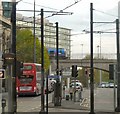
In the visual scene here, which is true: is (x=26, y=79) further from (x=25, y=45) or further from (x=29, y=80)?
(x=25, y=45)

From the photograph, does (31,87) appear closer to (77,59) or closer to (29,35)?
(29,35)

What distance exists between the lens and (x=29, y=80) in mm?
53156

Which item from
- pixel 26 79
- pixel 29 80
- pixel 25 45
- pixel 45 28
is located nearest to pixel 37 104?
pixel 29 80

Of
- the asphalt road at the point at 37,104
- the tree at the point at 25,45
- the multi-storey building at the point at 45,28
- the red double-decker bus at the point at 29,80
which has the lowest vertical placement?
the asphalt road at the point at 37,104

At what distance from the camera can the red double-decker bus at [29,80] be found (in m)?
52.1

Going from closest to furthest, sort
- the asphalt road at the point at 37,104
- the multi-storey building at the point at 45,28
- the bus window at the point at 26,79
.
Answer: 1. the asphalt road at the point at 37,104
2. the multi-storey building at the point at 45,28
3. the bus window at the point at 26,79

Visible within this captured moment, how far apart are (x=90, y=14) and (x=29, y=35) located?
163 ft

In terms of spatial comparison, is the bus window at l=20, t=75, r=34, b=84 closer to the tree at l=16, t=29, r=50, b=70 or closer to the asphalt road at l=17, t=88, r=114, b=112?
the asphalt road at l=17, t=88, r=114, b=112

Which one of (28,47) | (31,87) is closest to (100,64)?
(28,47)

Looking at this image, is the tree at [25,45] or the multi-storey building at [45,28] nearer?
the multi-storey building at [45,28]

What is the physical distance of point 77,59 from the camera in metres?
96.6

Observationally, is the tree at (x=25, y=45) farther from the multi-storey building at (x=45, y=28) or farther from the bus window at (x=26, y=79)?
the bus window at (x=26, y=79)

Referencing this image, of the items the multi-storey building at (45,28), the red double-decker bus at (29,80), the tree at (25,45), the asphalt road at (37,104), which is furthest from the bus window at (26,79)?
the tree at (25,45)

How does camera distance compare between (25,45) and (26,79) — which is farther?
(25,45)
